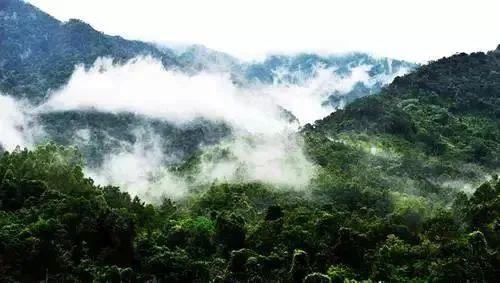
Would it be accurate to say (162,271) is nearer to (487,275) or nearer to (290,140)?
(487,275)

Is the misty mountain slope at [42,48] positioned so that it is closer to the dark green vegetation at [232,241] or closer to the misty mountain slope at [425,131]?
the misty mountain slope at [425,131]

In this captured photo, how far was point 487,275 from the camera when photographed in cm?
4022

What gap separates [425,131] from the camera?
91.9 meters

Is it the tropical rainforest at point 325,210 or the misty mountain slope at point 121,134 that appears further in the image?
the misty mountain slope at point 121,134

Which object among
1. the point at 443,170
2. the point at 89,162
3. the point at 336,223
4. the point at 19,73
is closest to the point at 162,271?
the point at 336,223

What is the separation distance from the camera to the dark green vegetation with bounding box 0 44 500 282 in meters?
45.0

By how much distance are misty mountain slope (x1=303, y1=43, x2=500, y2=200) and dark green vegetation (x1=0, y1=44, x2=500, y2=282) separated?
311 millimetres

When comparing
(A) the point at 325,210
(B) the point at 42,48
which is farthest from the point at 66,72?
(A) the point at 325,210

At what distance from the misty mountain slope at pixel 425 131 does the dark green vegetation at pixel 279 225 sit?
311 millimetres

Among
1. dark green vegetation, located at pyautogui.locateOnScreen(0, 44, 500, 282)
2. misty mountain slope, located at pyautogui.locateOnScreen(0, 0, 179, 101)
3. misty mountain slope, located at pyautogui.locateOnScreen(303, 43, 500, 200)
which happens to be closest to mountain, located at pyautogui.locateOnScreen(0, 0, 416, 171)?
misty mountain slope, located at pyautogui.locateOnScreen(0, 0, 179, 101)

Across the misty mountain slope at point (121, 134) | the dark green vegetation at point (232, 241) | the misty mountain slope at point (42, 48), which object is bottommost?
the dark green vegetation at point (232, 241)

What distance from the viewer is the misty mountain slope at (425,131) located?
7844 cm

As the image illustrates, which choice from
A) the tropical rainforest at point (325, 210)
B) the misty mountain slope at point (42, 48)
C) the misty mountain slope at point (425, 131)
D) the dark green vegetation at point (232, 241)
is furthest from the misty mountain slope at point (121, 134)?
the dark green vegetation at point (232, 241)

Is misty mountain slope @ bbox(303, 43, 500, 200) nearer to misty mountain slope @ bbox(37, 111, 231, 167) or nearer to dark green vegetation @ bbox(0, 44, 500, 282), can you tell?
dark green vegetation @ bbox(0, 44, 500, 282)
